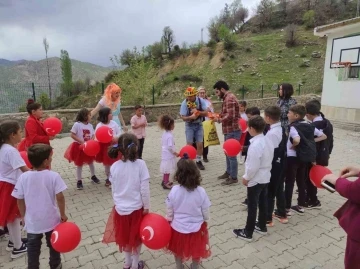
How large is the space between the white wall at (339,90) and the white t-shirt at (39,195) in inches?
483

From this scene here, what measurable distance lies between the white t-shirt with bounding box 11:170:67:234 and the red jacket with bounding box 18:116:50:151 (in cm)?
163

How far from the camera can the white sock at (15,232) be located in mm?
2949

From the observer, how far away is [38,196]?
2.37 m

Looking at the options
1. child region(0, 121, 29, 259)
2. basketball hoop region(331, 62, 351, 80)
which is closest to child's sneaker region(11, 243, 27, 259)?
child region(0, 121, 29, 259)

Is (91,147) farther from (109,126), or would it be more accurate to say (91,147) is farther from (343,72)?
(343,72)

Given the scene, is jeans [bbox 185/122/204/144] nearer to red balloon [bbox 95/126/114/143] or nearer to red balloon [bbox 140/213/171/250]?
red balloon [bbox 95/126/114/143]

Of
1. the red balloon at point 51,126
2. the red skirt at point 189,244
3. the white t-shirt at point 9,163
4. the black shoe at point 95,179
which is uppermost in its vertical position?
the red balloon at point 51,126

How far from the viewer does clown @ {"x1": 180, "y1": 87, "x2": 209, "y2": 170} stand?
18.5 ft

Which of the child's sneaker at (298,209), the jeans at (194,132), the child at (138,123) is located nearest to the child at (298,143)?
the child's sneaker at (298,209)

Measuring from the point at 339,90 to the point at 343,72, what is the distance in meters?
0.79

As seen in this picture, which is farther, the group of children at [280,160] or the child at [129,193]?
the group of children at [280,160]

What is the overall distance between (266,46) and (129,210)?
38.8 meters

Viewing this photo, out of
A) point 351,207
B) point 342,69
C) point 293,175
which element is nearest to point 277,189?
Result: point 293,175

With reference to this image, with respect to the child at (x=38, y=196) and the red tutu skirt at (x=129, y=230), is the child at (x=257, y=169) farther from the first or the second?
the child at (x=38, y=196)
